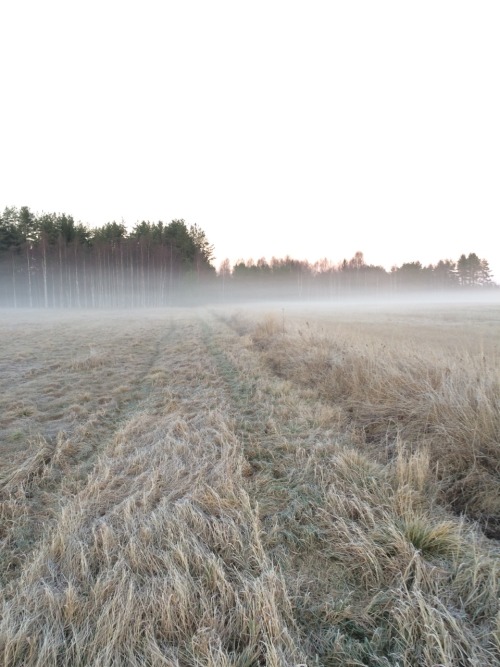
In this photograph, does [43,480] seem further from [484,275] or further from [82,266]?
[484,275]

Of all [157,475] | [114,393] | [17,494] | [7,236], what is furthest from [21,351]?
[7,236]

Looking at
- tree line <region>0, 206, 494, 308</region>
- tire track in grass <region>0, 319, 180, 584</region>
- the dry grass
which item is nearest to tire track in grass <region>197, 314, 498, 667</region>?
the dry grass

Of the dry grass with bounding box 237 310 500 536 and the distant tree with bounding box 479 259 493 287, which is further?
the distant tree with bounding box 479 259 493 287

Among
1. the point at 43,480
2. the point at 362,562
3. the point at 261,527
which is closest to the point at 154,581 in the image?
the point at 261,527

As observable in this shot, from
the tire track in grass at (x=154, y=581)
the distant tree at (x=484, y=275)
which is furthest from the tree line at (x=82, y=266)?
the distant tree at (x=484, y=275)

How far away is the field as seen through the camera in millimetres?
1595

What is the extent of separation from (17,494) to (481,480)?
471 centimetres

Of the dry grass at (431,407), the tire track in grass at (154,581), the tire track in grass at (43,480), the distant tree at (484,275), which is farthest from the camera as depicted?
the distant tree at (484,275)

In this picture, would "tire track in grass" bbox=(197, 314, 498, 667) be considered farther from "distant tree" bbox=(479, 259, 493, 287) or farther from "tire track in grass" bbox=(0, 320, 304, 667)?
"distant tree" bbox=(479, 259, 493, 287)

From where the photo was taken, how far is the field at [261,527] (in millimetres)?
1595

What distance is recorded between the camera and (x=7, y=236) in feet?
159

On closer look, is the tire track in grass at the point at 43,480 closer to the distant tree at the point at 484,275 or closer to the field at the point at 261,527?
the field at the point at 261,527

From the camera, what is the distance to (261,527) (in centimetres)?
254

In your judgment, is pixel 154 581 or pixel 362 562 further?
pixel 362 562
